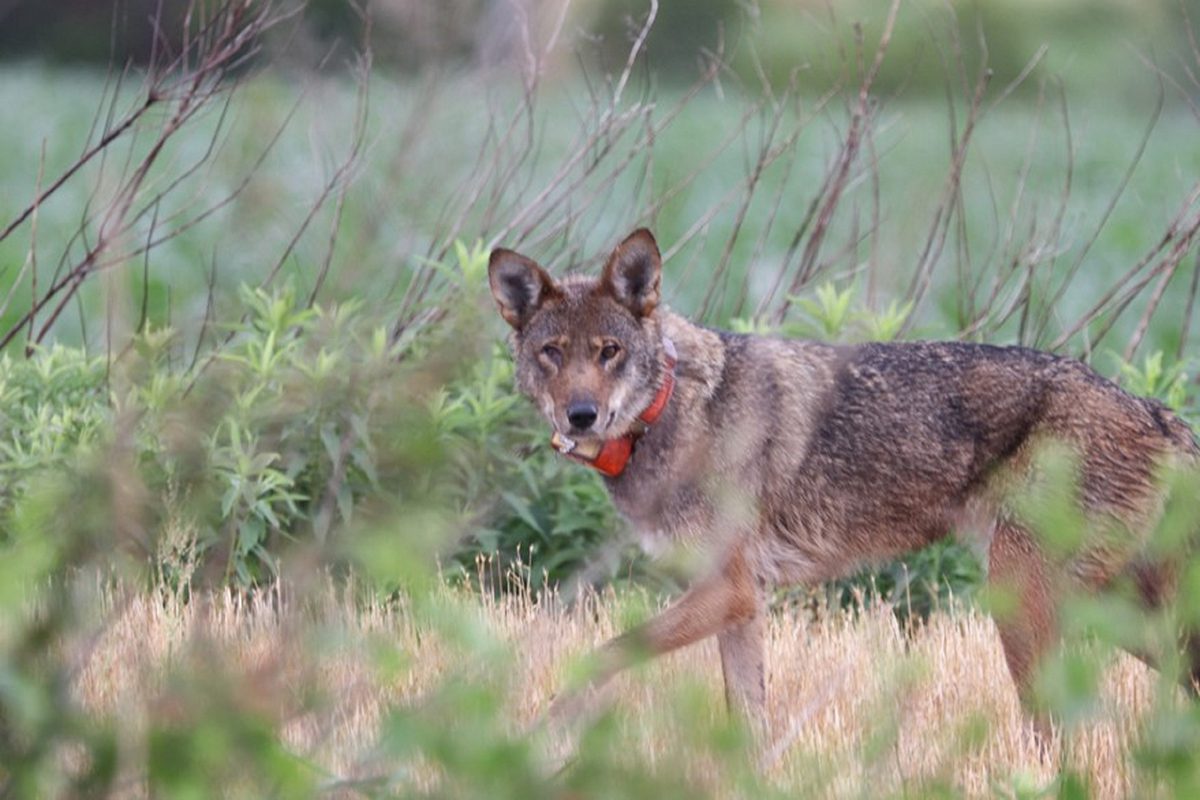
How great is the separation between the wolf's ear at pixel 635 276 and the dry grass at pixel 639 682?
1106 mm

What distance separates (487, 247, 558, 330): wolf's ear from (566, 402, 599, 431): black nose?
480 mm

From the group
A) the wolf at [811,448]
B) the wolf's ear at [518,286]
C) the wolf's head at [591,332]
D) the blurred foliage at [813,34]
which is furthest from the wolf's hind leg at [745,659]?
the blurred foliage at [813,34]

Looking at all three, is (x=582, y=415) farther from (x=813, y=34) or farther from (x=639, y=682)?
(x=813, y=34)

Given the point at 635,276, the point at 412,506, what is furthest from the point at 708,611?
the point at 412,506

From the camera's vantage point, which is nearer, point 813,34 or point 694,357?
point 694,357

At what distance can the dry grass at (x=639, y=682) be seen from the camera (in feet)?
8.32

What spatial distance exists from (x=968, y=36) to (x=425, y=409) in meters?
32.4

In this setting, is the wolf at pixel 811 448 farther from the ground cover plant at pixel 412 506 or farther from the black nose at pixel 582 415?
the ground cover plant at pixel 412 506

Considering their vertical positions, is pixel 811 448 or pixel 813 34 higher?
pixel 811 448

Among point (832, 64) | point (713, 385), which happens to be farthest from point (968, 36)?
point (713, 385)

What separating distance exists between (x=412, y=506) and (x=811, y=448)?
10.4 ft

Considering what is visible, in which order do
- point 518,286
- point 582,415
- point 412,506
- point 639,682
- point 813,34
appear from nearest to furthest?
point 412,506
point 639,682
point 582,415
point 518,286
point 813,34

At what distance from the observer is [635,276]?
5977 mm

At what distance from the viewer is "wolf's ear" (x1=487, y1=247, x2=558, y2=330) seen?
5984mm
